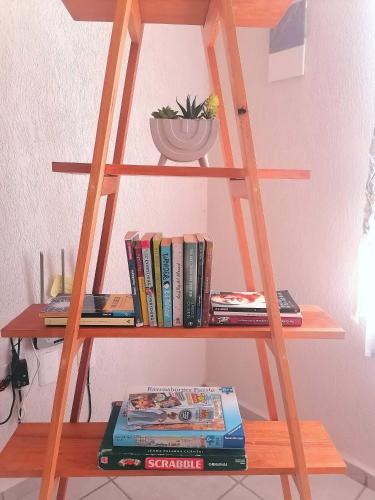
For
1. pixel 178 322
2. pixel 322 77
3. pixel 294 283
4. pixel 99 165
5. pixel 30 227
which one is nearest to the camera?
pixel 99 165

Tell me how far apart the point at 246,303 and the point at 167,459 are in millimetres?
401

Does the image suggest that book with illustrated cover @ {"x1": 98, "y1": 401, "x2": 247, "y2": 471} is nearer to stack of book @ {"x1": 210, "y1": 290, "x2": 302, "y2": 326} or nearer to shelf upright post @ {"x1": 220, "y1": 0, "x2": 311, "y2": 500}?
shelf upright post @ {"x1": 220, "y1": 0, "x2": 311, "y2": 500}

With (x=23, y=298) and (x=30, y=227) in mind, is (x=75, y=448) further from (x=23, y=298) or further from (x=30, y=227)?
(x=30, y=227)

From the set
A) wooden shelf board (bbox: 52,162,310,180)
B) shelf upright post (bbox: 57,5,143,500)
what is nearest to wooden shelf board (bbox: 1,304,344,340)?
shelf upright post (bbox: 57,5,143,500)

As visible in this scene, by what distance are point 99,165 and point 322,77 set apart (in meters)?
1.03

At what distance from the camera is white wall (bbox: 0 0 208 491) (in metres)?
1.26

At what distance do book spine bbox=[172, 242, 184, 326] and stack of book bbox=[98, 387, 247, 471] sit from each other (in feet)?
0.83

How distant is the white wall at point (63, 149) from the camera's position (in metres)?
1.26

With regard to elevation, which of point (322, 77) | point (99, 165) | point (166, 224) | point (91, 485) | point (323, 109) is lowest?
point (91, 485)

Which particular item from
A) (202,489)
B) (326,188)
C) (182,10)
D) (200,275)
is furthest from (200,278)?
(202,489)

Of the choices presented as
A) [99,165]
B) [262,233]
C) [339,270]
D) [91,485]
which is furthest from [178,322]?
[91,485]

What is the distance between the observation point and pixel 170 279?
3.06 feet

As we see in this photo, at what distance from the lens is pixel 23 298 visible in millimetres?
1339

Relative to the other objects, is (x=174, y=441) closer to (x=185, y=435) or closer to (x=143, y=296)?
(x=185, y=435)
